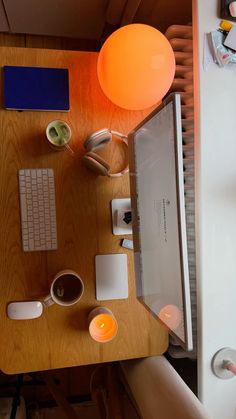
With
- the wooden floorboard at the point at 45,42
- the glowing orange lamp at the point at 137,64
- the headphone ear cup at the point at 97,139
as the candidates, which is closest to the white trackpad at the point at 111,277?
the headphone ear cup at the point at 97,139

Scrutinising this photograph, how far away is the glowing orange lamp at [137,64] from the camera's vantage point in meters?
1.11

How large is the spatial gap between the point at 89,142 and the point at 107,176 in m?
0.14

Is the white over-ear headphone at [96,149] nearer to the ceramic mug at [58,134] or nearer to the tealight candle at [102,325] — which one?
the ceramic mug at [58,134]

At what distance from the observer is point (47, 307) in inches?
49.5

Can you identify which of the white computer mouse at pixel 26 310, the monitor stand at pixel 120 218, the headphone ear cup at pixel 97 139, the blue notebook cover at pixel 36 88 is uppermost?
the blue notebook cover at pixel 36 88

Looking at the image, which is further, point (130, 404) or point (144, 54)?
point (130, 404)

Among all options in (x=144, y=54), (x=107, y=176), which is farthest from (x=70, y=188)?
(x=144, y=54)

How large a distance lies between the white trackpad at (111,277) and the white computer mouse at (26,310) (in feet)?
0.74

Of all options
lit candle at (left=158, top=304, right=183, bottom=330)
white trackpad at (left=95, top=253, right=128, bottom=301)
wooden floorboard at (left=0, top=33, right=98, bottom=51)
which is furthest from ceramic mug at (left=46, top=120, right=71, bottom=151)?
wooden floorboard at (left=0, top=33, right=98, bottom=51)

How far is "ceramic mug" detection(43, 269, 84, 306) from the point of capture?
1175mm

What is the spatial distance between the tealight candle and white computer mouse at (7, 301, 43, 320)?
18cm

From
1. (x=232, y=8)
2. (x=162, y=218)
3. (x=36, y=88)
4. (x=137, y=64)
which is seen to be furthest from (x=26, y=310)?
(x=232, y=8)

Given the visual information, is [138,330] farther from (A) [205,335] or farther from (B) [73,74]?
(B) [73,74]

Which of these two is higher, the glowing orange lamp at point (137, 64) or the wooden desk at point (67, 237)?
the glowing orange lamp at point (137, 64)
